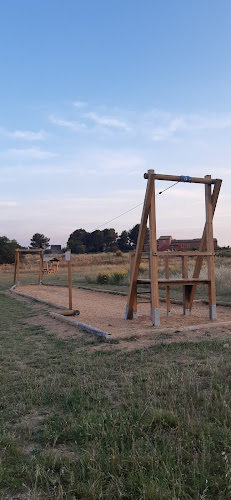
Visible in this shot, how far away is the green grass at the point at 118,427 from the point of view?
2.44 meters

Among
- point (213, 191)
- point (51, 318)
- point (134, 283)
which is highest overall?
point (213, 191)

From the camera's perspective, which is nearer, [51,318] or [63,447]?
[63,447]

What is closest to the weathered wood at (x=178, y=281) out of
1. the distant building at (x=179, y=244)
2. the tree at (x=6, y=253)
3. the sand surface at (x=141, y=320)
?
the sand surface at (x=141, y=320)

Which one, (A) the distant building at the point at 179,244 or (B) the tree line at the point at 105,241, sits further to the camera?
(B) the tree line at the point at 105,241

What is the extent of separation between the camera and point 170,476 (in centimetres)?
246

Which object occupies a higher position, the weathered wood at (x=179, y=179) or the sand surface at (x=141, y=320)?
the weathered wood at (x=179, y=179)

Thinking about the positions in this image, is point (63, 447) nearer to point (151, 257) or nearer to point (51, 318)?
point (151, 257)

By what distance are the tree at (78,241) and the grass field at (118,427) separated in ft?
257

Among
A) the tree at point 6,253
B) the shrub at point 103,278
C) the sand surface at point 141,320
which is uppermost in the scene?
the tree at point 6,253

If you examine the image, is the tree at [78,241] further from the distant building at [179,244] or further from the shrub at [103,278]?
the shrub at [103,278]

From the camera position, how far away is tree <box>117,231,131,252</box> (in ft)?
283

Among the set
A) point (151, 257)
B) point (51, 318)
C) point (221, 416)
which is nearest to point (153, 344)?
point (151, 257)

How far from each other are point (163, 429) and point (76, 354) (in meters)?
2.88

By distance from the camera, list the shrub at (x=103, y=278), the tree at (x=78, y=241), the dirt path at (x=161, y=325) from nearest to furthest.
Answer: the dirt path at (x=161, y=325) < the shrub at (x=103, y=278) < the tree at (x=78, y=241)
